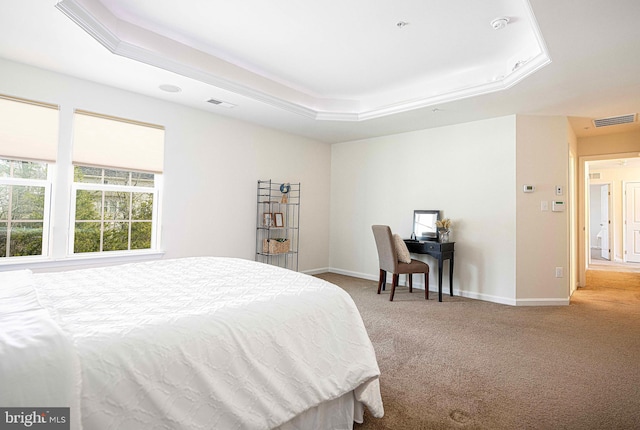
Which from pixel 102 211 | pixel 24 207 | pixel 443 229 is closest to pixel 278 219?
pixel 102 211

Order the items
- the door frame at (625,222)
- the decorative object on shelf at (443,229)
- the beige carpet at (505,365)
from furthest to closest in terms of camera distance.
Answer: the door frame at (625,222) → the decorative object on shelf at (443,229) → the beige carpet at (505,365)

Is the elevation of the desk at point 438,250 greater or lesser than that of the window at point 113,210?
lesser

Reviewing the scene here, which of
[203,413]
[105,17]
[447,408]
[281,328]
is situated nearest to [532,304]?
[447,408]

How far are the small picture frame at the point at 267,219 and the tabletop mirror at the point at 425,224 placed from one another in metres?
2.16

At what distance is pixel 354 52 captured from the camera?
341 centimetres

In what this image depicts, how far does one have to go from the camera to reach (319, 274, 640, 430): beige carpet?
1.87 metres

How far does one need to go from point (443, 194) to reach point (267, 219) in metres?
2.61

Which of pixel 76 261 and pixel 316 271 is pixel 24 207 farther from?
pixel 316 271

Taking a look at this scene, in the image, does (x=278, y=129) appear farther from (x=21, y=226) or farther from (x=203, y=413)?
(x=203, y=413)

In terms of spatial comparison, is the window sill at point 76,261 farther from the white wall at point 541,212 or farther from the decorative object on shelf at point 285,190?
the white wall at point 541,212

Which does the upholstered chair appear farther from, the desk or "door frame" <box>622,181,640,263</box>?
"door frame" <box>622,181,640,263</box>

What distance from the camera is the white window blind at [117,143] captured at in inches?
137

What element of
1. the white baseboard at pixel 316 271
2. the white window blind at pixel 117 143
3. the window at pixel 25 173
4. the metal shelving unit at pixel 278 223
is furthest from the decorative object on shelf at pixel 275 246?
the window at pixel 25 173

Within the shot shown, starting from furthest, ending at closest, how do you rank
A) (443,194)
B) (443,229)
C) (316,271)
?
(316,271) < (443,194) < (443,229)
